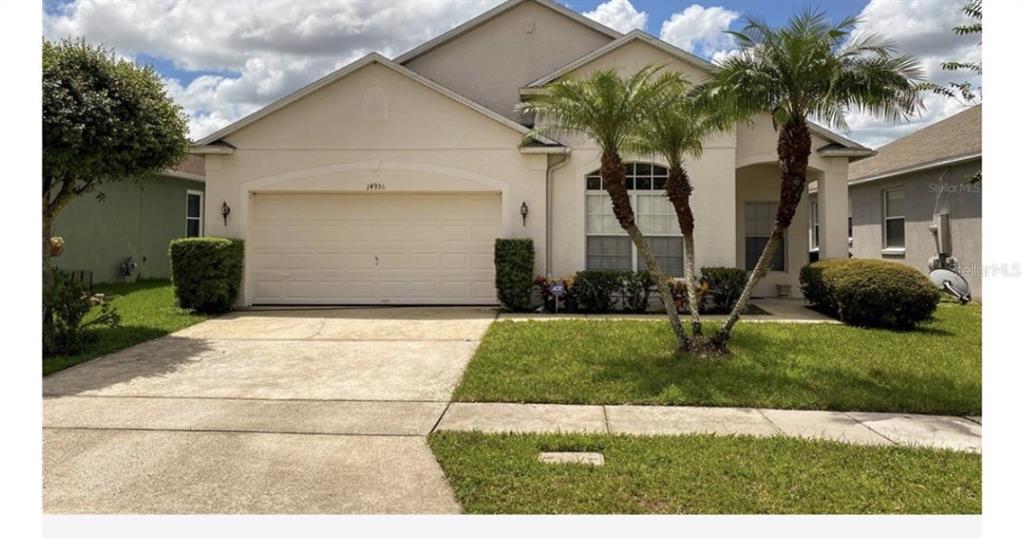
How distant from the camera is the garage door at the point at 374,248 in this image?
12.3 meters

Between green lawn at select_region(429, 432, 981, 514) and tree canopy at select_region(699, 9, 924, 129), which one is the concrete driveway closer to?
green lawn at select_region(429, 432, 981, 514)

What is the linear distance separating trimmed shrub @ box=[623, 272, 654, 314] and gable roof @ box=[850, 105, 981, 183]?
7816mm

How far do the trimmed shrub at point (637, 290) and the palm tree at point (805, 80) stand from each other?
13.8ft

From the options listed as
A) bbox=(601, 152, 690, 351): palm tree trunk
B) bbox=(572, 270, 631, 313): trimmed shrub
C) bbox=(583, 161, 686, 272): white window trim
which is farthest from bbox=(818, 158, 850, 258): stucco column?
bbox=(601, 152, 690, 351): palm tree trunk

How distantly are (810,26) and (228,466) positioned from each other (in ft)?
23.1

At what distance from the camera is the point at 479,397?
627 centimetres

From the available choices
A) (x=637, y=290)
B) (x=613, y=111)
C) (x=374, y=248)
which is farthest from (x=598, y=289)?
(x=613, y=111)

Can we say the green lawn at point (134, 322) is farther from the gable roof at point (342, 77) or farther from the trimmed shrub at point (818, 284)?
the trimmed shrub at point (818, 284)

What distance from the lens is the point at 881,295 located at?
9.44 meters

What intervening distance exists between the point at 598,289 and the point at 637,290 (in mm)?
733

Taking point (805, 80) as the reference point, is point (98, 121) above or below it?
below

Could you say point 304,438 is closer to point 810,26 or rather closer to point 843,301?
point 810,26

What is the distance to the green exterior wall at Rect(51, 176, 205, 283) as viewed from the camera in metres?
15.2

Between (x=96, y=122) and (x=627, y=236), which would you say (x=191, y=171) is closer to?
(x=96, y=122)
